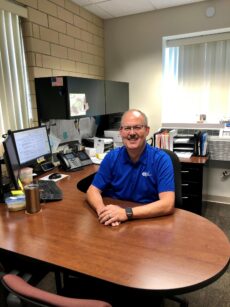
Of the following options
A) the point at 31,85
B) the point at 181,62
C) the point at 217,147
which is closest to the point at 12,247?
the point at 31,85

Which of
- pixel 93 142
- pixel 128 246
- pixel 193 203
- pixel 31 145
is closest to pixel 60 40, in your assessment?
pixel 93 142

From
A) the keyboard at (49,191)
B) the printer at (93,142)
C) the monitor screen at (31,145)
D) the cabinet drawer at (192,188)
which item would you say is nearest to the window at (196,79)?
the printer at (93,142)

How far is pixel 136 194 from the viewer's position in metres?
1.65

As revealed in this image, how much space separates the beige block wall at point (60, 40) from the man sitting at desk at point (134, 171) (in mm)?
1300

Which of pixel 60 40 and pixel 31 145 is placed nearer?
pixel 31 145

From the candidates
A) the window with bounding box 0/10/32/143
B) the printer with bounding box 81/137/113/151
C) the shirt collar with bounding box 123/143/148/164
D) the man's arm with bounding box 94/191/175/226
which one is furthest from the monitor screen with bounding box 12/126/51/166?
the man's arm with bounding box 94/191/175/226

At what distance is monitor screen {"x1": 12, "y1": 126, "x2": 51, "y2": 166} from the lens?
81.5 inches

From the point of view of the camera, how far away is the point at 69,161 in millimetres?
2398

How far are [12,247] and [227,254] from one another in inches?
37.4

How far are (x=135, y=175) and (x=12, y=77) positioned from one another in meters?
1.62

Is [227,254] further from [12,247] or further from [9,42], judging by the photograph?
[9,42]

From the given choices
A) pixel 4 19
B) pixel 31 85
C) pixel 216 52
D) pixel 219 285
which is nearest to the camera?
pixel 219 285

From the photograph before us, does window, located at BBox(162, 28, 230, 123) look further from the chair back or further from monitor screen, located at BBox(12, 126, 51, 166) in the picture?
the chair back

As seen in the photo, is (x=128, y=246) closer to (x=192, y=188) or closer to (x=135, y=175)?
(x=135, y=175)
